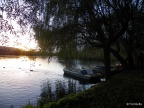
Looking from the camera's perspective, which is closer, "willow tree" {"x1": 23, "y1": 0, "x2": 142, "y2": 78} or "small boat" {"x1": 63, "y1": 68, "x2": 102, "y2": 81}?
"willow tree" {"x1": 23, "y1": 0, "x2": 142, "y2": 78}

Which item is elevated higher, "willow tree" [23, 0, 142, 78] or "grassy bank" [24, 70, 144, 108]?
"willow tree" [23, 0, 142, 78]

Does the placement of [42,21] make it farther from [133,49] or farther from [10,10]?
[133,49]

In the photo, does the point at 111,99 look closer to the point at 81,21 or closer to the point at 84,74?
the point at 81,21

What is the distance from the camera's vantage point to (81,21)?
12586 millimetres

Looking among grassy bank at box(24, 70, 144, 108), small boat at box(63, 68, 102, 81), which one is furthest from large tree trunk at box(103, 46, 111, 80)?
small boat at box(63, 68, 102, 81)

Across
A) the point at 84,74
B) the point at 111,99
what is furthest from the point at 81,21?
the point at 84,74

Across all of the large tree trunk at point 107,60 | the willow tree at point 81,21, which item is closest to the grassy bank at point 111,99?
the willow tree at point 81,21

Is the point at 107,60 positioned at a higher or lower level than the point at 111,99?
higher

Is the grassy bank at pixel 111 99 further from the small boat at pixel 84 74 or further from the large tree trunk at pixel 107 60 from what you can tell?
the small boat at pixel 84 74

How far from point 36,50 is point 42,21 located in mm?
1989

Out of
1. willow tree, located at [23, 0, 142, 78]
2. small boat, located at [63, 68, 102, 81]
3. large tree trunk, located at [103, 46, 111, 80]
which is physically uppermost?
willow tree, located at [23, 0, 142, 78]

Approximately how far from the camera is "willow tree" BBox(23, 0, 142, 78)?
37.7ft

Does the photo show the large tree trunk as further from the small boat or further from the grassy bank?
the small boat

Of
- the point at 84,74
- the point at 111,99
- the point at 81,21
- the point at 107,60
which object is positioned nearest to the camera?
the point at 111,99
